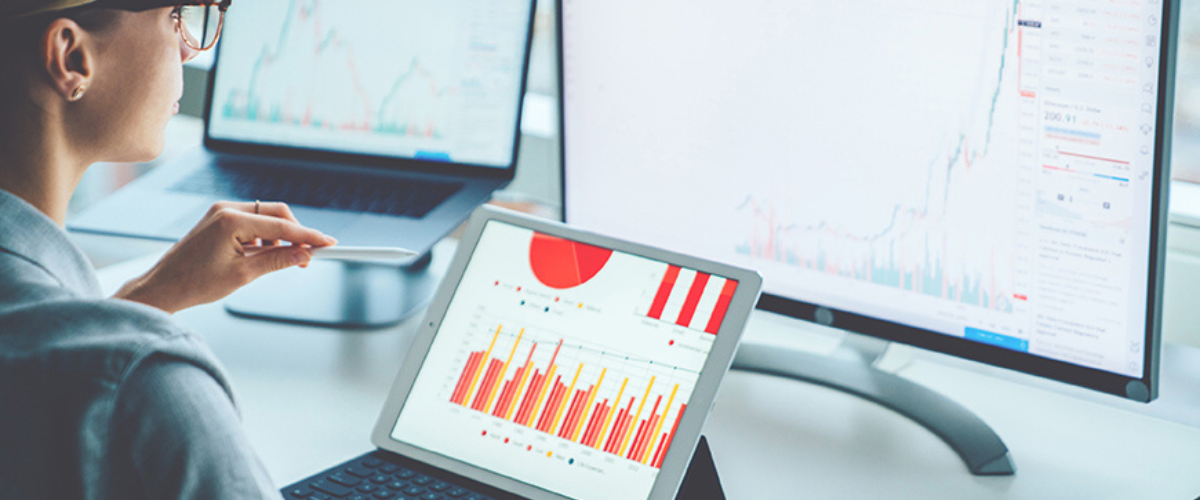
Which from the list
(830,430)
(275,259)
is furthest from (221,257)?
(830,430)

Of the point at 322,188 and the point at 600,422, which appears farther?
the point at 322,188

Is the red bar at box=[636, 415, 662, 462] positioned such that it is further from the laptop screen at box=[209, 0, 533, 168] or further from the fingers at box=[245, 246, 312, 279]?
the laptop screen at box=[209, 0, 533, 168]

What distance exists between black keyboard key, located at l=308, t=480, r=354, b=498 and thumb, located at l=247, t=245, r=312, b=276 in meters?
0.21

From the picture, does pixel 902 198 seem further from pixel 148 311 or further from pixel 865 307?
pixel 148 311

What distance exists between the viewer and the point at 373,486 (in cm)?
74

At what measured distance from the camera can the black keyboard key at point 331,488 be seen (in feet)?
2.37

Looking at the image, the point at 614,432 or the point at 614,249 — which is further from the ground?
the point at 614,249

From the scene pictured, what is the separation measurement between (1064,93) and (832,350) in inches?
15.1

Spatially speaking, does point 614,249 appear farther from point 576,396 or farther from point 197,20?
point 197,20

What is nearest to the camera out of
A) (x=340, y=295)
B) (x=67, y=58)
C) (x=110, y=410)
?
(x=110, y=410)

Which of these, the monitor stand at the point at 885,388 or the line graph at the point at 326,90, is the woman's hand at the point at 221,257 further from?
the monitor stand at the point at 885,388

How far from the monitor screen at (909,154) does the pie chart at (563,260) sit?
0.63ft

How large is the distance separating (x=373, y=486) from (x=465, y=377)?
0.11 meters

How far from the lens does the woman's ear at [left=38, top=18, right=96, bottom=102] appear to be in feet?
1.90
